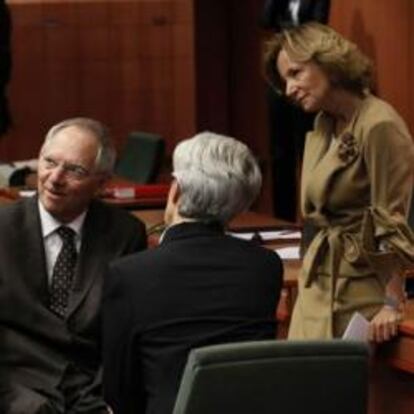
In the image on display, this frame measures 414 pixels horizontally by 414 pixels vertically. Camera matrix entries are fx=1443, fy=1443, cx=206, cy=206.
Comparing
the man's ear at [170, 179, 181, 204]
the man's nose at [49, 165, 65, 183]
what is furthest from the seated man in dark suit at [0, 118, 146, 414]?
the man's ear at [170, 179, 181, 204]

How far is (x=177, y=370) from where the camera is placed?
3.21 m

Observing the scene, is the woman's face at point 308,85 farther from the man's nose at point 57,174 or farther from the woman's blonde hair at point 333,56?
the man's nose at point 57,174

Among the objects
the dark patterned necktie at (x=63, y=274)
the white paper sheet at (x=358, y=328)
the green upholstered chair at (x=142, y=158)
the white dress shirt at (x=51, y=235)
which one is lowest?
the green upholstered chair at (x=142, y=158)

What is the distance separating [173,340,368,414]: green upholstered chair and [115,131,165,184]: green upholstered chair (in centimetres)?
502

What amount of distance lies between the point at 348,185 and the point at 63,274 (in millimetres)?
799

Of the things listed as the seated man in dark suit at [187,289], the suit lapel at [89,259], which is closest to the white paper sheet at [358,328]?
the seated man in dark suit at [187,289]

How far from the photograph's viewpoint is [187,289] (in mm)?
3229

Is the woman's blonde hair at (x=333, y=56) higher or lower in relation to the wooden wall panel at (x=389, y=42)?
higher

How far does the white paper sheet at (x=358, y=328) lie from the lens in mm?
3889

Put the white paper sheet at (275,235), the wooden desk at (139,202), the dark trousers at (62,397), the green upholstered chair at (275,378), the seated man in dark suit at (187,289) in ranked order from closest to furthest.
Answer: the green upholstered chair at (275,378) < the seated man in dark suit at (187,289) < the dark trousers at (62,397) < the white paper sheet at (275,235) < the wooden desk at (139,202)

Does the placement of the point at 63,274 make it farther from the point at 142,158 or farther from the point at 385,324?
the point at 142,158

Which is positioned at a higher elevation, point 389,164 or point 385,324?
point 389,164

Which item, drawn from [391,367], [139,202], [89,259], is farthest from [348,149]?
[139,202]

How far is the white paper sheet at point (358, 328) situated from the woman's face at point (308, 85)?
58 centimetres
